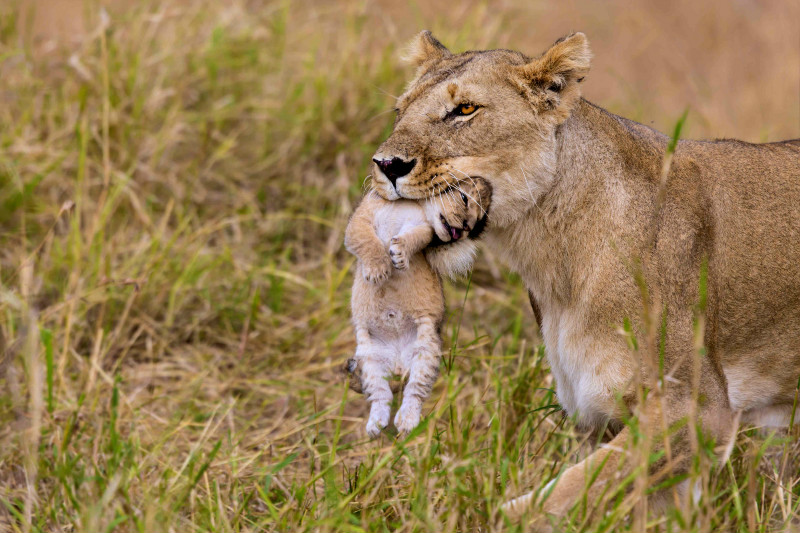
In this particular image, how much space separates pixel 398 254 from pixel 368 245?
0.16 metres

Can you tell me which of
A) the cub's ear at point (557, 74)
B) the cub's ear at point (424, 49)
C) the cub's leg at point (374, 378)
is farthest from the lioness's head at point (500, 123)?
the cub's leg at point (374, 378)

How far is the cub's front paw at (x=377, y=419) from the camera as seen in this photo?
3.13 metres

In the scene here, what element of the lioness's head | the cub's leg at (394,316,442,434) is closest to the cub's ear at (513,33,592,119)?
the lioness's head

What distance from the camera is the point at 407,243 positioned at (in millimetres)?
3268

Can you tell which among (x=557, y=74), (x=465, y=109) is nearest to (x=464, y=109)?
(x=465, y=109)

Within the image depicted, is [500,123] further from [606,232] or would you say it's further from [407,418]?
[407,418]

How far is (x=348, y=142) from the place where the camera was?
6.65m

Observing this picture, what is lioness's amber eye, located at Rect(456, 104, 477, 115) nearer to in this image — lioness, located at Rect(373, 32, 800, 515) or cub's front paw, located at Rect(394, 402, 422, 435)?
lioness, located at Rect(373, 32, 800, 515)

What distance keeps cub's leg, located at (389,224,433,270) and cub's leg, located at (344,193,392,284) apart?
0.06 meters

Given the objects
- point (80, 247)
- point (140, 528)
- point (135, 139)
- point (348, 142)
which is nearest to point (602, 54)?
point (348, 142)

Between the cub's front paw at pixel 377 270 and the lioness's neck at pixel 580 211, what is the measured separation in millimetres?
558

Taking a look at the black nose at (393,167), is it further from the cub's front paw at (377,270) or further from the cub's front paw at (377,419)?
the cub's front paw at (377,419)

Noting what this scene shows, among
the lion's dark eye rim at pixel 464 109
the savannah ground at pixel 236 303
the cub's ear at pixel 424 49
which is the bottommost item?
the savannah ground at pixel 236 303

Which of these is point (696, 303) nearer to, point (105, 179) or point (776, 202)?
point (776, 202)
